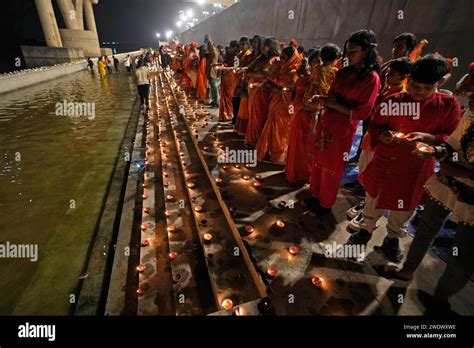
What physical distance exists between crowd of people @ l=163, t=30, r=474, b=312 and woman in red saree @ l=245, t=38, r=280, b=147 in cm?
4

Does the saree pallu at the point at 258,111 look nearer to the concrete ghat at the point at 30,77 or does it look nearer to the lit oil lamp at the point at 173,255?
the lit oil lamp at the point at 173,255

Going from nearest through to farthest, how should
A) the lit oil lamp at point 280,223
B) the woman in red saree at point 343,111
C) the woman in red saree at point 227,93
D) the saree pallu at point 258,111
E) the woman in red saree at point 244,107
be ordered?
the woman in red saree at point 343,111, the lit oil lamp at point 280,223, the saree pallu at point 258,111, the woman in red saree at point 244,107, the woman in red saree at point 227,93

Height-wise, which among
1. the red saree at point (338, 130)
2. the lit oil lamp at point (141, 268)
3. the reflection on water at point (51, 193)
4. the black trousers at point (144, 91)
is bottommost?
the reflection on water at point (51, 193)

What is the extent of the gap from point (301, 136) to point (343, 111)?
95 cm

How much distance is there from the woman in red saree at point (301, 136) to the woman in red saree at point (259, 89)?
0.68 metres

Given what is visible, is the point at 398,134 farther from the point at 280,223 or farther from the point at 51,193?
the point at 51,193

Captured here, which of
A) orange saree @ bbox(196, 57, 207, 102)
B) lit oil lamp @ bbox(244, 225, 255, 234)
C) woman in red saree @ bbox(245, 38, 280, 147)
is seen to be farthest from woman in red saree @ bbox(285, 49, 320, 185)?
orange saree @ bbox(196, 57, 207, 102)

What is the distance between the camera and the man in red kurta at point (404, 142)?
1.75 metres

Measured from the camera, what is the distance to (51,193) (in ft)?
15.1

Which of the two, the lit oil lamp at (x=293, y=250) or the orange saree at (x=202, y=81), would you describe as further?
the orange saree at (x=202, y=81)

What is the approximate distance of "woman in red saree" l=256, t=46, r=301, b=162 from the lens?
347cm

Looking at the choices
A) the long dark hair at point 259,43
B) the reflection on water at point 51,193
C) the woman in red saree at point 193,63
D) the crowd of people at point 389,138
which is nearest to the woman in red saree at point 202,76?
the woman in red saree at point 193,63

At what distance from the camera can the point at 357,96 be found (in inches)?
91.1

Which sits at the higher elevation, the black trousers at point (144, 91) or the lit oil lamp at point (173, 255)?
the black trousers at point (144, 91)
